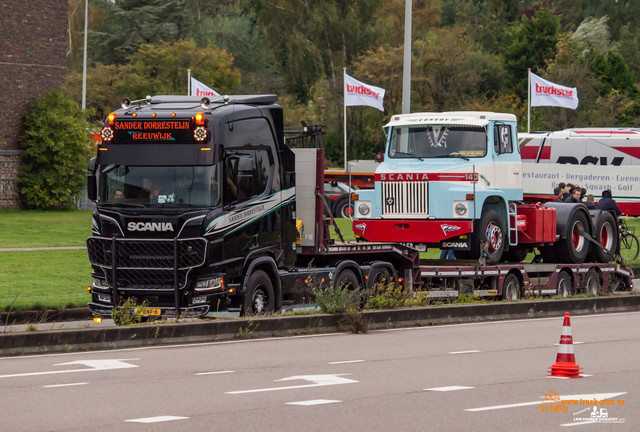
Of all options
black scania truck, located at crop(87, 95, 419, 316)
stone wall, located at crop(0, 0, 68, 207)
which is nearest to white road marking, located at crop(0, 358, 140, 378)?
black scania truck, located at crop(87, 95, 419, 316)

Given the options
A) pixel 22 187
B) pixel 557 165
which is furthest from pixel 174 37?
pixel 557 165

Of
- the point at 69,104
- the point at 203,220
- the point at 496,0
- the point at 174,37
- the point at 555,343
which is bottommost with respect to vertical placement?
the point at 555,343

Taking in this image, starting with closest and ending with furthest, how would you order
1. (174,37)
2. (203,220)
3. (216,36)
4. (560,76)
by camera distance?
(203,220) → (560,76) → (174,37) → (216,36)

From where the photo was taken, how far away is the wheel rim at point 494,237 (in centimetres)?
2194

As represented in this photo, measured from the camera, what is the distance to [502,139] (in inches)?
885

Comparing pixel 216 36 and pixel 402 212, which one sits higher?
pixel 216 36

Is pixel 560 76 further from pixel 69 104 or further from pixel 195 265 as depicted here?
pixel 195 265

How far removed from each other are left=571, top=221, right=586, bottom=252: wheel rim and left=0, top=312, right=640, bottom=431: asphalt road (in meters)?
8.00

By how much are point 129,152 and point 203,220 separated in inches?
60.2

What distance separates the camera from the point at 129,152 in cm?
1755

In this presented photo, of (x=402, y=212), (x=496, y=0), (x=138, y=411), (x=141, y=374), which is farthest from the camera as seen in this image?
(x=496, y=0)

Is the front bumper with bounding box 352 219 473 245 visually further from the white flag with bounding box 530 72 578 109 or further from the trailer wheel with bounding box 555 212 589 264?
the white flag with bounding box 530 72 578 109

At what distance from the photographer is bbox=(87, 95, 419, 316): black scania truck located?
17.3 meters

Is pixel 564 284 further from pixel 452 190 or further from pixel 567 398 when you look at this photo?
pixel 567 398
